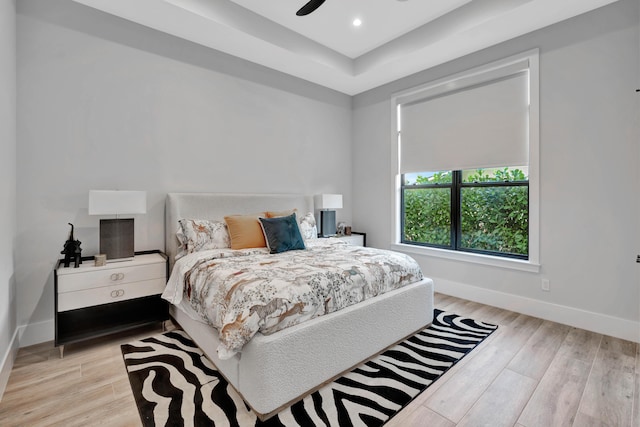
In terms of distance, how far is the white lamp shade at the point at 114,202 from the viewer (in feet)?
8.13

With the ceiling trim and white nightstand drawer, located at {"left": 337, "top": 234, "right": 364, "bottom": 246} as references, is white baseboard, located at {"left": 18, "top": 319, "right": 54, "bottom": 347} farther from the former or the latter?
white nightstand drawer, located at {"left": 337, "top": 234, "right": 364, "bottom": 246}

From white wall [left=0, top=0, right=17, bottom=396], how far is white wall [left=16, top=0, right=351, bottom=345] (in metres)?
0.15

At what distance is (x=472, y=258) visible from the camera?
3609 millimetres

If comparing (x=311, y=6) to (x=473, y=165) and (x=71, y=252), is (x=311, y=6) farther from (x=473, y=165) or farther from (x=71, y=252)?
(x=71, y=252)

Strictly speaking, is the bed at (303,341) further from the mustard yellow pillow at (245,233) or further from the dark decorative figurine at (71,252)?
the dark decorative figurine at (71,252)

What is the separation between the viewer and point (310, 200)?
4.32 metres

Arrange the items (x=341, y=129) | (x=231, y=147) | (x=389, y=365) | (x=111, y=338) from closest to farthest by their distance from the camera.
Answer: (x=389, y=365) → (x=111, y=338) → (x=231, y=147) → (x=341, y=129)

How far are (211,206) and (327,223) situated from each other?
1656mm

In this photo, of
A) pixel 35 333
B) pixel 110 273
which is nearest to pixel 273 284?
pixel 110 273

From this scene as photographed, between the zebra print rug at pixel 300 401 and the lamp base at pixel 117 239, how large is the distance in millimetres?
748

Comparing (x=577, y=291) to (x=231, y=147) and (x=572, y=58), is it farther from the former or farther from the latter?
(x=231, y=147)

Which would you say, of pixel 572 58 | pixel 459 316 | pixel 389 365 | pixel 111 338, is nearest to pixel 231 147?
pixel 111 338

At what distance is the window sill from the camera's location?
125 inches

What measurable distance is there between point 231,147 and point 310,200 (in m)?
1.29
